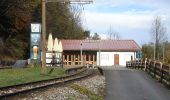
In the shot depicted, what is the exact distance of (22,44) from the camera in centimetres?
7962

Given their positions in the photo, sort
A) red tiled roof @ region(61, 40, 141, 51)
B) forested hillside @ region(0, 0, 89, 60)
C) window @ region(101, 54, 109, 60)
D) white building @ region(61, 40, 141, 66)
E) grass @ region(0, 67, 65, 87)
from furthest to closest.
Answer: window @ region(101, 54, 109, 60) < red tiled roof @ region(61, 40, 141, 51) < white building @ region(61, 40, 141, 66) < forested hillside @ region(0, 0, 89, 60) < grass @ region(0, 67, 65, 87)

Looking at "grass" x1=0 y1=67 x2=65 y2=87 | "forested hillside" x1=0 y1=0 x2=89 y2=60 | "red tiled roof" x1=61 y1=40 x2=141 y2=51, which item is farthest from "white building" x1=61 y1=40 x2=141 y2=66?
"grass" x1=0 y1=67 x2=65 y2=87

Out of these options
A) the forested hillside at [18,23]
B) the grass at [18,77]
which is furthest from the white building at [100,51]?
the grass at [18,77]

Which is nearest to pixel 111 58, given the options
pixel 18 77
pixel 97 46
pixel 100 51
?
pixel 100 51

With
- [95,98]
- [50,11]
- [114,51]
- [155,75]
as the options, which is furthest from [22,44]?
[95,98]

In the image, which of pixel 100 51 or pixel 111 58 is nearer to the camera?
pixel 100 51

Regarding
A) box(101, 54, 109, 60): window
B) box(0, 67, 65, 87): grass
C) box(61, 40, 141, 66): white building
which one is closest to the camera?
box(0, 67, 65, 87): grass

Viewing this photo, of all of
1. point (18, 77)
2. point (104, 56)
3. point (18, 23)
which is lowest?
point (18, 77)

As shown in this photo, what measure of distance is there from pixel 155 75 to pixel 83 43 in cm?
6935

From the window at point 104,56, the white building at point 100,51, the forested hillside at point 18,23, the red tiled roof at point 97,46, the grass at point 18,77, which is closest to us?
the grass at point 18,77

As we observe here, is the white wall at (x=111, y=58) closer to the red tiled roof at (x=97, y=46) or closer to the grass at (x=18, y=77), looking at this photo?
the red tiled roof at (x=97, y=46)

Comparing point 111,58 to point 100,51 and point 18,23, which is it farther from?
point 18,23

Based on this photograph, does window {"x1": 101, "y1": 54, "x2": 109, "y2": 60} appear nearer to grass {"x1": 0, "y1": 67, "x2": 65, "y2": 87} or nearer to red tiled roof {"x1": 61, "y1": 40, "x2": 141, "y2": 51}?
red tiled roof {"x1": 61, "y1": 40, "x2": 141, "y2": 51}

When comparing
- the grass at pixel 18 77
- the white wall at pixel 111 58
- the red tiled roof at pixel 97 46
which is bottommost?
the grass at pixel 18 77
